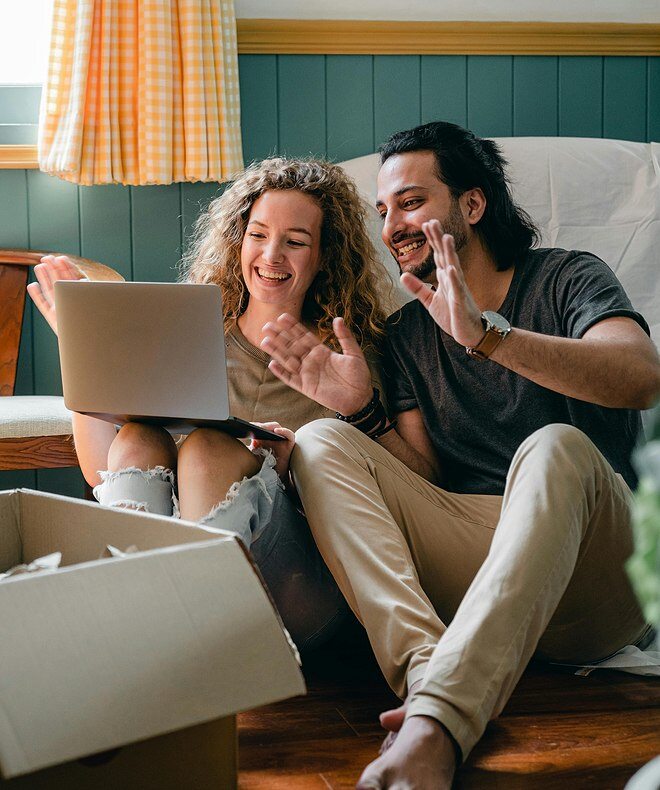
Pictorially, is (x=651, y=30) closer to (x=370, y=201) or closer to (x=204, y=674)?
(x=370, y=201)

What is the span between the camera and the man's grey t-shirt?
1.48 m

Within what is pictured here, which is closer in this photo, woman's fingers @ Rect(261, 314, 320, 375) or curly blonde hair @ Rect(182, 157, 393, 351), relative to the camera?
woman's fingers @ Rect(261, 314, 320, 375)

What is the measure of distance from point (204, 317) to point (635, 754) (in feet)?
2.50

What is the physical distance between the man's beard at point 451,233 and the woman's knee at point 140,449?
62 centimetres

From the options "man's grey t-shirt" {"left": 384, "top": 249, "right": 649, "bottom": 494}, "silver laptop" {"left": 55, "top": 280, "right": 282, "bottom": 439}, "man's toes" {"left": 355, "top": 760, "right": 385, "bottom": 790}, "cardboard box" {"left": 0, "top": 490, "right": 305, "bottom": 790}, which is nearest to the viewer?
"cardboard box" {"left": 0, "top": 490, "right": 305, "bottom": 790}

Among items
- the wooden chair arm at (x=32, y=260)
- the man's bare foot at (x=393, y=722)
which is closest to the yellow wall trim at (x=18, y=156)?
the wooden chair arm at (x=32, y=260)

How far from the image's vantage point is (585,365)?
1.32 metres

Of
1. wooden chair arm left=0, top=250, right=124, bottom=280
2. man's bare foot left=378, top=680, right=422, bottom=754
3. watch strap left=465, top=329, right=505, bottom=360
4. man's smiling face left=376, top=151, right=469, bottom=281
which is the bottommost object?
man's bare foot left=378, top=680, right=422, bottom=754

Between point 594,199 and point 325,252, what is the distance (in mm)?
721

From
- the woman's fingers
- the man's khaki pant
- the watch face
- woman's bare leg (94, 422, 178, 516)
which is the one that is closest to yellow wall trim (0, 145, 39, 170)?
the woman's fingers

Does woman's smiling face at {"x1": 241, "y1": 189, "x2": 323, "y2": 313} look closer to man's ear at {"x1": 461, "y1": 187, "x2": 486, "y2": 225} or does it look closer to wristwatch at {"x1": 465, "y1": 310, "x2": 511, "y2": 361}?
man's ear at {"x1": 461, "y1": 187, "x2": 486, "y2": 225}

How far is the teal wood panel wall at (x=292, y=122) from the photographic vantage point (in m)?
2.27

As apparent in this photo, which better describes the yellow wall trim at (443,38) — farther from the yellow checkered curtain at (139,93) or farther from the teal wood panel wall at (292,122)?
the yellow checkered curtain at (139,93)

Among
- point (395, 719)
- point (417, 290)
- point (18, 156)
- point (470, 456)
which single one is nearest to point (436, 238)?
point (417, 290)
